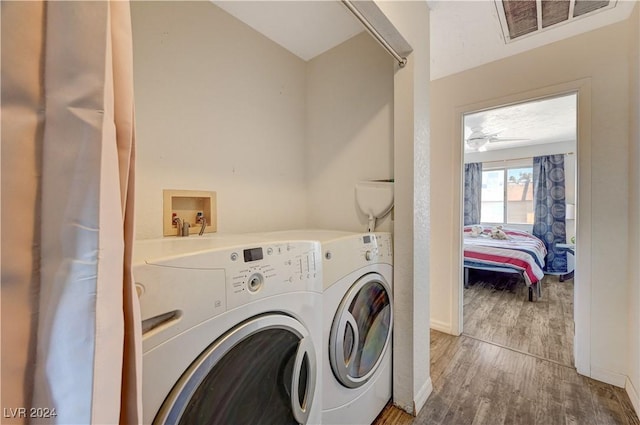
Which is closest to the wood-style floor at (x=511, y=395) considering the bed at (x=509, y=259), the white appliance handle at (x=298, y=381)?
the white appliance handle at (x=298, y=381)

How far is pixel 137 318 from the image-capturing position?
44 cm

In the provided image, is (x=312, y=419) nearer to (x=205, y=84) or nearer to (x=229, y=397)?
(x=229, y=397)

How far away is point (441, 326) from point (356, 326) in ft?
5.15

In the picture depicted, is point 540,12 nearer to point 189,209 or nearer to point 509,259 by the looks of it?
point 189,209

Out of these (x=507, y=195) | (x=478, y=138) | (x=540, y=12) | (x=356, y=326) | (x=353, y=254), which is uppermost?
(x=540, y=12)

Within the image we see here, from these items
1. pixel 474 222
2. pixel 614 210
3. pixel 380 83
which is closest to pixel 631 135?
pixel 614 210

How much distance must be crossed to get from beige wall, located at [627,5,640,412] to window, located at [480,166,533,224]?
4.23 meters

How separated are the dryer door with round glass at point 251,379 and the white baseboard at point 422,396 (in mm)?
804

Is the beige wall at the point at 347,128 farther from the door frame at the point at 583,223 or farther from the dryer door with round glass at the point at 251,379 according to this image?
the door frame at the point at 583,223

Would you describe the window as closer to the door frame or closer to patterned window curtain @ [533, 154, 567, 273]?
patterned window curtain @ [533, 154, 567, 273]

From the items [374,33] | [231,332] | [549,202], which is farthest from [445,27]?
[549,202]

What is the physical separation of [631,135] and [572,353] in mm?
1567

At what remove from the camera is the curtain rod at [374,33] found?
3.23 ft

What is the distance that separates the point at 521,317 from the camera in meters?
2.57
